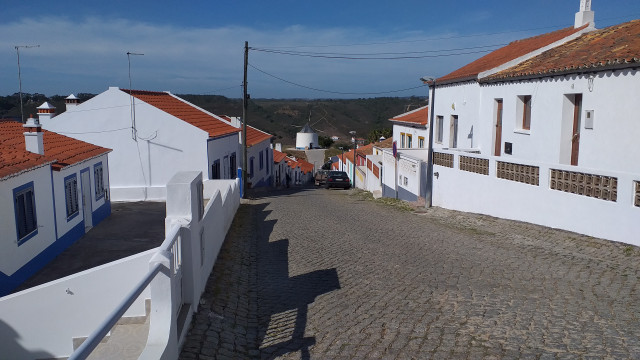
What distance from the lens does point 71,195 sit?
14.4 meters

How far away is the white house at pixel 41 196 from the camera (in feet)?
33.5

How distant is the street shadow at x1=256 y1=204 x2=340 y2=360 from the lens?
18.8ft

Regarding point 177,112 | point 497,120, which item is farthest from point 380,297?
point 177,112

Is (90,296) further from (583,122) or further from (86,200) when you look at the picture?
(583,122)

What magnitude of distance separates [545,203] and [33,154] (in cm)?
1185

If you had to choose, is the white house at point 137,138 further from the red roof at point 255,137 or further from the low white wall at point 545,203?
the low white wall at point 545,203

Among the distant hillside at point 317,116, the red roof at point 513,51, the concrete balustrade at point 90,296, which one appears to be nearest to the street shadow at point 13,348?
the concrete balustrade at point 90,296

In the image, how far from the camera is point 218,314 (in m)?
6.53

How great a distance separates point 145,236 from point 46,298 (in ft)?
26.7

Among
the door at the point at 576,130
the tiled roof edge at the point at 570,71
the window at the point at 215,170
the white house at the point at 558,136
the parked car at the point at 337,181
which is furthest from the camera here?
the parked car at the point at 337,181

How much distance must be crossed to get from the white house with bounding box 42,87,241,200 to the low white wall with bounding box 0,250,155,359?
1397 cm

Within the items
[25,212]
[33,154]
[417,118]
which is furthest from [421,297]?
[417,118]

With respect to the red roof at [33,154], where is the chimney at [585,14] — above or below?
above

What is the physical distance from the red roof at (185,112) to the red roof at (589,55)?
455 inches
